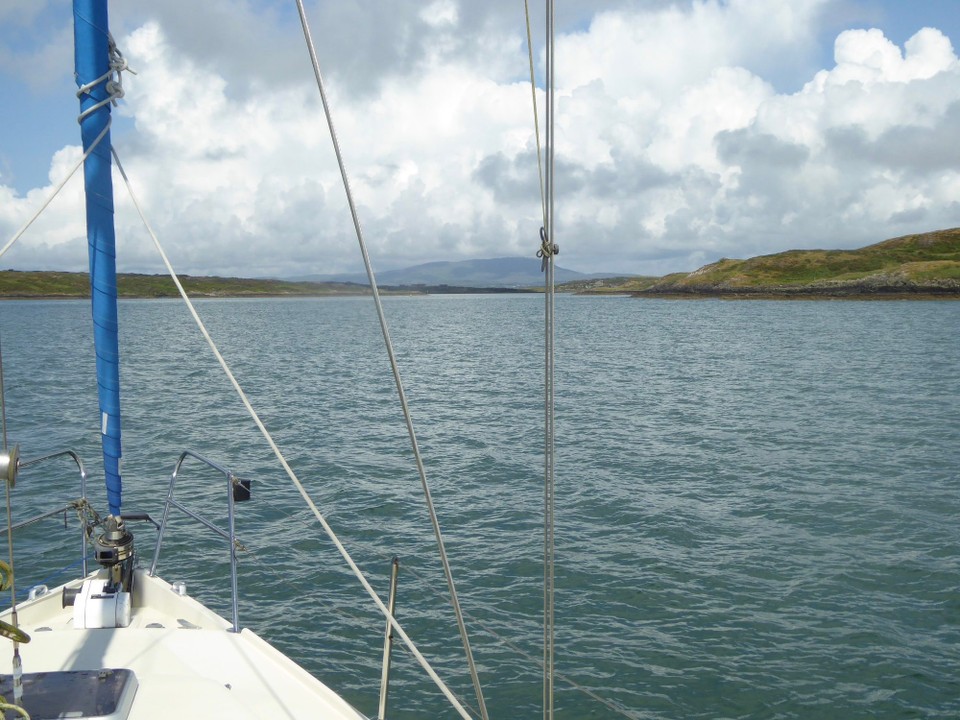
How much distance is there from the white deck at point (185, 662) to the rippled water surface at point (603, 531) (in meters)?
4.37

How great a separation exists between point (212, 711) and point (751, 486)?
19216 millimetres

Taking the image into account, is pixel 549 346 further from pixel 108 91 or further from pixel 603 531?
pixel 603 531

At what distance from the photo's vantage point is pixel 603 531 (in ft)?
61.9

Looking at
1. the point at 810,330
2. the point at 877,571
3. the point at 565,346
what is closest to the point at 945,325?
the point at 810,330

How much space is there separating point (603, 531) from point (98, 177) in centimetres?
1411

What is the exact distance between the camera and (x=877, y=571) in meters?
16.2

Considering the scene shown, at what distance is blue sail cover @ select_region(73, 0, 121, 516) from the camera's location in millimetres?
8172

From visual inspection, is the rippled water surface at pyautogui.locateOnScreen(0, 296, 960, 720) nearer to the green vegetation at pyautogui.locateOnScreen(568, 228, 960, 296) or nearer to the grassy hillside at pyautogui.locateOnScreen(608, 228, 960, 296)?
the grassy hillside at pyautogui.locateOnScreen(608, 228, 960, 296)

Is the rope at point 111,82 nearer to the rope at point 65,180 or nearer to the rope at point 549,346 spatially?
the rope at point 65,180

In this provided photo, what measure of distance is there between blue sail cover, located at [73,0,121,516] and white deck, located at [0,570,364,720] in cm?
223

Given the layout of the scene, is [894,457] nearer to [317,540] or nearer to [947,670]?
[947,670]

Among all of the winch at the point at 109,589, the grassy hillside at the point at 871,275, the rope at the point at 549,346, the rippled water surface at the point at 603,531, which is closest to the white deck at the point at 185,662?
the winch at the point at 109,589

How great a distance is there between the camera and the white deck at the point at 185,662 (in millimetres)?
6453

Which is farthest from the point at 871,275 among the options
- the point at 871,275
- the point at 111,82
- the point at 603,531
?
the point at 111,82
